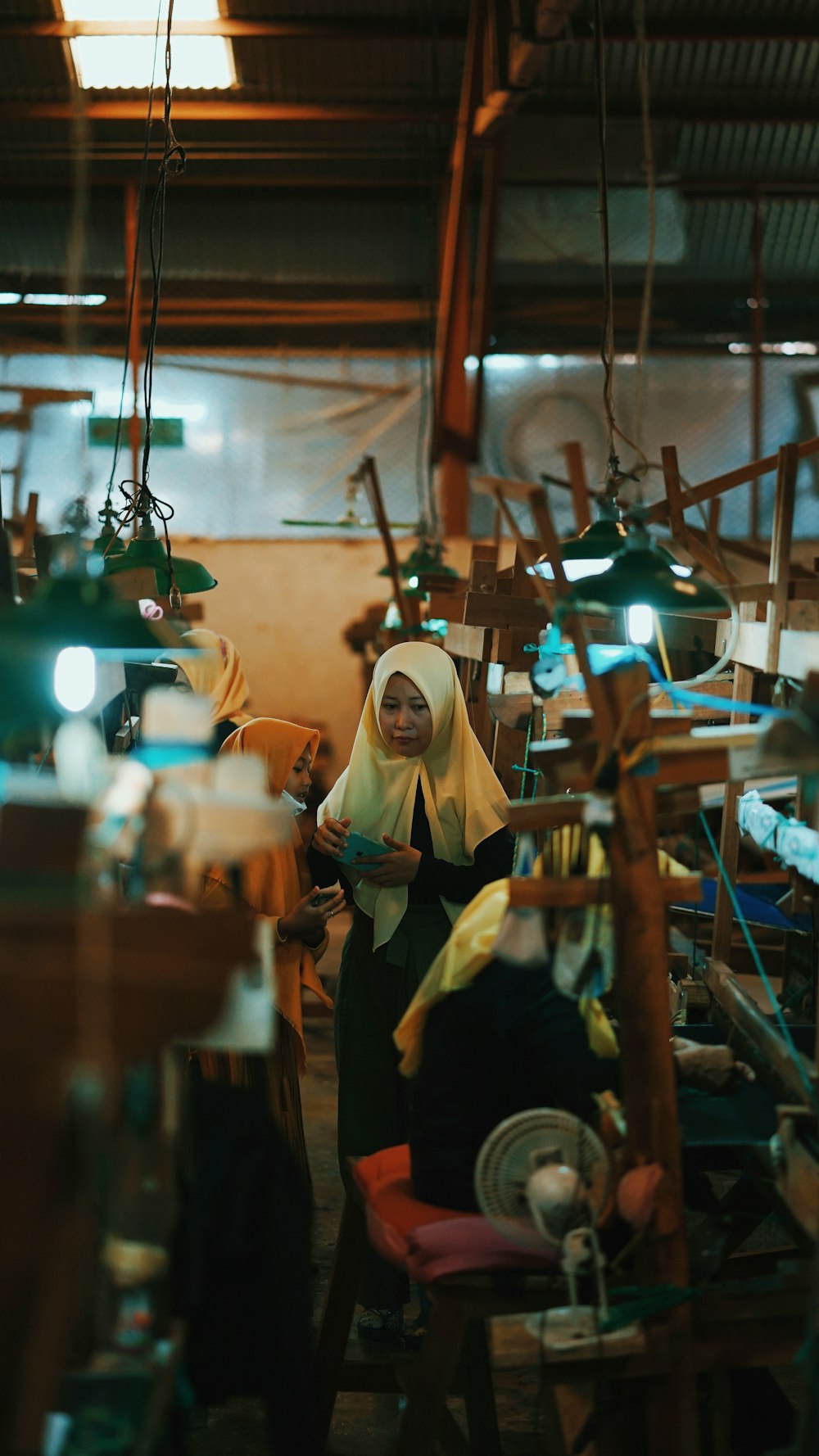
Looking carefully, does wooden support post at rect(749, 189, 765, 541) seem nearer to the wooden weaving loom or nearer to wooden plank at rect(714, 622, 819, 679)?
wooden plank at rect(714, 622, 819, 679)

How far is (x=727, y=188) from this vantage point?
34.0ft

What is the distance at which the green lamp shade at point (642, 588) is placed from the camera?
2.71 m

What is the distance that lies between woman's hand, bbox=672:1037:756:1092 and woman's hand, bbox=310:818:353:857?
1.26 meters

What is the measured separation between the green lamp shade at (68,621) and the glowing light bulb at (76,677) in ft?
1.27

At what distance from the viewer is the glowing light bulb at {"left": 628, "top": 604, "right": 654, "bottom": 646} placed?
367 centimetres

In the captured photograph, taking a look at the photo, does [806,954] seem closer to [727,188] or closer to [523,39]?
[523,39]

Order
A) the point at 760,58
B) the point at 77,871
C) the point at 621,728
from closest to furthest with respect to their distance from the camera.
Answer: the point at 77,871 → the point at 621,728 → the point at 760,58

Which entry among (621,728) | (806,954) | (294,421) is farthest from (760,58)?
(621,728)

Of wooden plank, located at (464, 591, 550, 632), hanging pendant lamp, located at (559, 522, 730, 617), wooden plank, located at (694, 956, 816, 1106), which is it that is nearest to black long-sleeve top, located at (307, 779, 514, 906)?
wooden plank, located at (694, 956, 816, 1106)

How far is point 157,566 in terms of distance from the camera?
413 cm

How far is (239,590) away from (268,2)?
430 centimetres

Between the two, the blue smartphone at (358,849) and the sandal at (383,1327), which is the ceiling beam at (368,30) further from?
the sandal at (383,1327)

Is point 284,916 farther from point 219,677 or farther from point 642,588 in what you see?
point 219,677

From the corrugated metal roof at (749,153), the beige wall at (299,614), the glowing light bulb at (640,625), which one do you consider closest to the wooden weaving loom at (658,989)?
the glowing light bulb at (640,625)
